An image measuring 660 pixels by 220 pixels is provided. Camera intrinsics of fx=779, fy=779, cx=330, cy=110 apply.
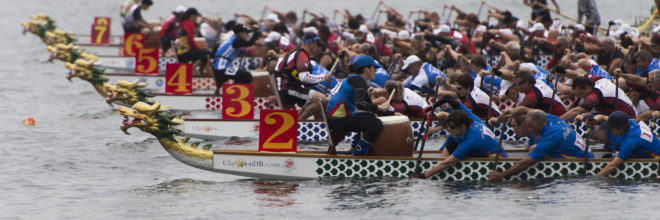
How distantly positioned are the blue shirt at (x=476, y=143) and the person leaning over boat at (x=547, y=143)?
270 mm

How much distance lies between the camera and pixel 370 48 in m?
14.2

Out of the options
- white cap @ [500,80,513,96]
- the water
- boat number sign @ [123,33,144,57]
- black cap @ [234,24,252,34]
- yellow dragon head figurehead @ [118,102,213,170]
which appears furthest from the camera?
boat number sign @ [123,33,144,57]

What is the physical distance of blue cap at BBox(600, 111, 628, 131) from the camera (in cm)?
798

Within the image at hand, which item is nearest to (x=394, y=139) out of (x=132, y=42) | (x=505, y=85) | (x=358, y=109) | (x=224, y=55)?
(x=358, y=109)

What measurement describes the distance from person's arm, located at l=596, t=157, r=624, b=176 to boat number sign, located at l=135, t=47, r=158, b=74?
411 inches

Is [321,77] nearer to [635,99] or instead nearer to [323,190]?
[323,190]

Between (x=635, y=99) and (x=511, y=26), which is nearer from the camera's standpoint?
(x=635, y=99)

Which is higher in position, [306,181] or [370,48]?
[370,48]

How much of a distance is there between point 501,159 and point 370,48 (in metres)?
6.18

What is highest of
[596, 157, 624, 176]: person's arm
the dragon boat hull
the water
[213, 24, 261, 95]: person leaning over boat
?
[213, 24, 261, 95]: person leaning over boat

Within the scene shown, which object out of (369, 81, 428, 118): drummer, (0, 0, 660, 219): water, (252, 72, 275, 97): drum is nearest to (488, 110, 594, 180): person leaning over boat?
(0, 0, 660, 219): water

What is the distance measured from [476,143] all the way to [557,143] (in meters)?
0.84

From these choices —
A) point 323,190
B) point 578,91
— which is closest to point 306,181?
point 323,190

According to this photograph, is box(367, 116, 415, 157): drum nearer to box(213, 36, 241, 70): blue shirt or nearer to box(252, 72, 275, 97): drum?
box(252, 72, 275, 97): drum
